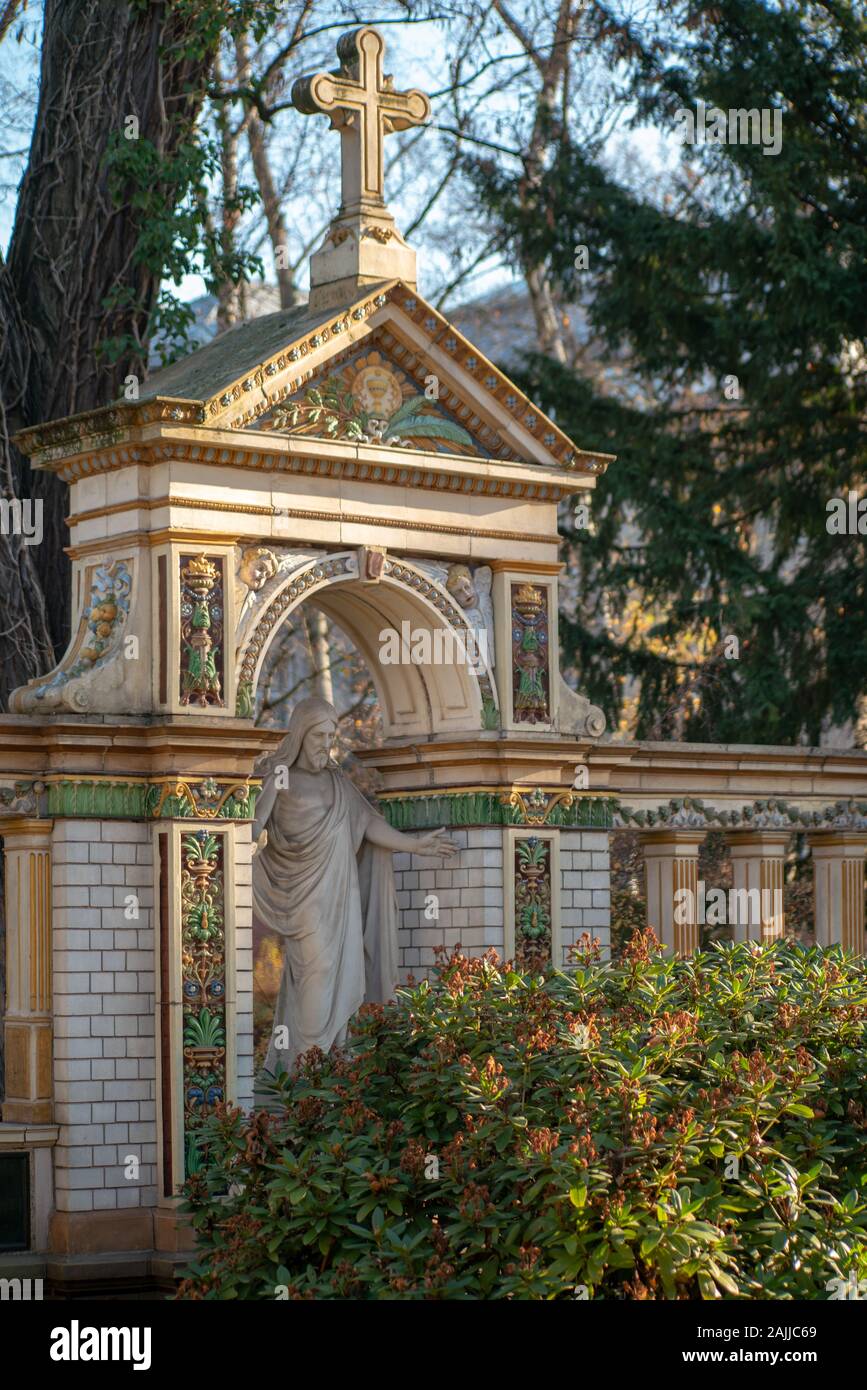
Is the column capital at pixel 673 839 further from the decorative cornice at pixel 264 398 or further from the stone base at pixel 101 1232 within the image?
the stone base at pixel 101 1232

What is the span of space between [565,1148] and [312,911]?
15.7 ft

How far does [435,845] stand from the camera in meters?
13.3

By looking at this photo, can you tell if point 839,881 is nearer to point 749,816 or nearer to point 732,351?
point 749,816

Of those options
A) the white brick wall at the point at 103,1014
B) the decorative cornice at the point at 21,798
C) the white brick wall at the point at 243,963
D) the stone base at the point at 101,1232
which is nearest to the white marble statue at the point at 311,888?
the white brick wall at the point at 243,963

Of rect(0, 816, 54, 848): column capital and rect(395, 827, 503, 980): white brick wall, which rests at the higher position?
rect(0, 816, 54, 848): column capital

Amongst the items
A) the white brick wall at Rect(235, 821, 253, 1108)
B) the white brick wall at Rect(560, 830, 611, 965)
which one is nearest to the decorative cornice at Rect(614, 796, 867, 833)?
the white brick wall at Rect(560, 830, 611, 965)

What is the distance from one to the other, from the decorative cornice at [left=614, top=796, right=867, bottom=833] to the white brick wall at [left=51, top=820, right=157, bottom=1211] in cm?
358

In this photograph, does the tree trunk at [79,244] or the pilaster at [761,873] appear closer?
the pilaster at [761,873]

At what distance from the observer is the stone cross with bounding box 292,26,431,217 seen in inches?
508

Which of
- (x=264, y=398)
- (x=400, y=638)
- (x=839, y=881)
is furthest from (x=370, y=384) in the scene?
(x=839, y=881)

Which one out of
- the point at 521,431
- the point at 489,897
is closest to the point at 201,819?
the point at 489,897

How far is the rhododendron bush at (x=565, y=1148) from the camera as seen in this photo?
823 centimetres

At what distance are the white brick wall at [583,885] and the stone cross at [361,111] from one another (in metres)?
3.97

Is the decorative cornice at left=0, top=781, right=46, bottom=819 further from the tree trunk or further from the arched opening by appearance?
the tree trunk
